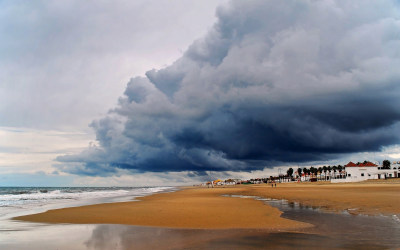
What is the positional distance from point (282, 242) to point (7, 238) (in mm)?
11703

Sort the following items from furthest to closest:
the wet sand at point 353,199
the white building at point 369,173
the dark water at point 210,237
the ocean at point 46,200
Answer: the white building at point 369,173, the ocean at point 46,200, the wet sand at point 353,199, the dark water at point 210,237

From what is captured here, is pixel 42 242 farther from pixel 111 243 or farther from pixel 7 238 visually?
pixel 111 243

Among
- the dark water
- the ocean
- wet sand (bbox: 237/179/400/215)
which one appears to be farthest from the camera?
the ocean

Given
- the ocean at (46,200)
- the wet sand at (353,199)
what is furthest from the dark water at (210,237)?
the ocean at (46,200)

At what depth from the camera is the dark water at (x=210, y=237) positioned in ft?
34.7

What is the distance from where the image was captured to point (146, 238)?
40.4 ft

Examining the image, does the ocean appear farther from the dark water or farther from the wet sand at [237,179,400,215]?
the wet sand at [237,179,400,215]

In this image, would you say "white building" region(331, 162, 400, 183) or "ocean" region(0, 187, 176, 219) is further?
"white building" region(331, 162, 400, 183)

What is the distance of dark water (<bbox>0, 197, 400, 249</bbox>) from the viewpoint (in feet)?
34.7

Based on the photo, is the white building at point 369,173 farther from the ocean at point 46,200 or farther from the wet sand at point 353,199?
the ocean at point 46,200

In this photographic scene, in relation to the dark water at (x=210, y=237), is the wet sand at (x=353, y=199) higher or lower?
lower

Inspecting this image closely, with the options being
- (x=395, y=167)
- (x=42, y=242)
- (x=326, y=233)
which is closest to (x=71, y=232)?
(x=42, y=242)

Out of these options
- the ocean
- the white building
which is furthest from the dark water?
the white building

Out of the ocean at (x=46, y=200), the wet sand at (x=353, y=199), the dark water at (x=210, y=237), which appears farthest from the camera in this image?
the ocean at (x=46, y=200)
